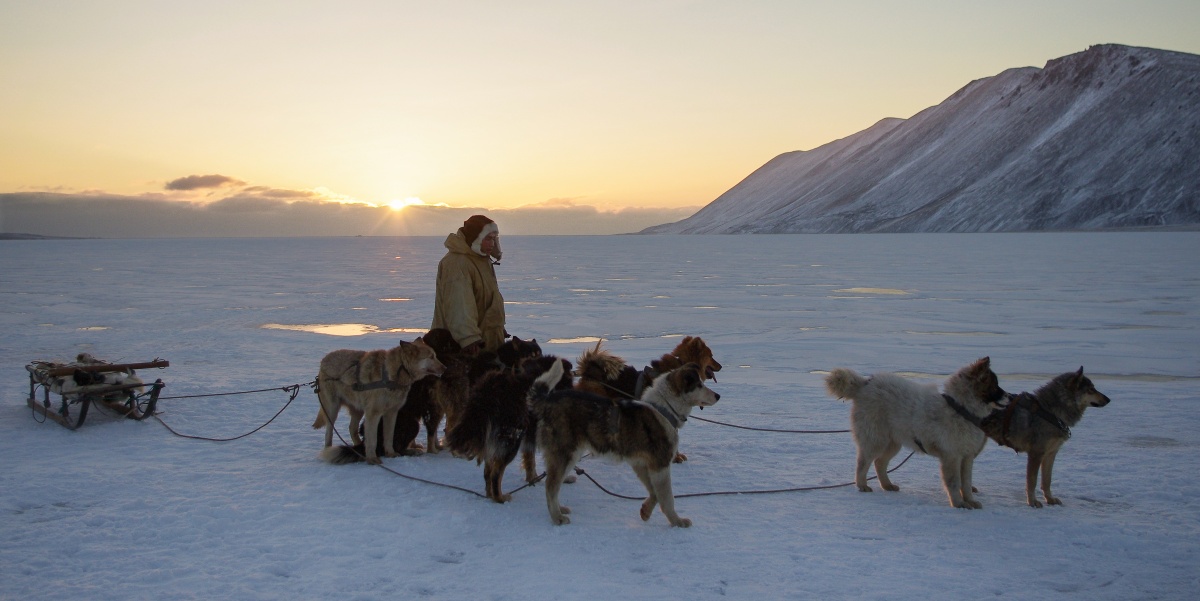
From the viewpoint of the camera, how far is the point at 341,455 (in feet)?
25.3

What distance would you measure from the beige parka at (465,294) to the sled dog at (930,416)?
10.9 feet

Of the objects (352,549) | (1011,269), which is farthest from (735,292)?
(352,549)

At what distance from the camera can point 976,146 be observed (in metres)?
169

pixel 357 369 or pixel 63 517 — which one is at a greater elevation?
pixel 357 369

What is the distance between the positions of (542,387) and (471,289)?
2.05 metres

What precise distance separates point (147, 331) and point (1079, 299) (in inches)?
983

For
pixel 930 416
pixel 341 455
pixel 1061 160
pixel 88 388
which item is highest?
pixel 1061 160

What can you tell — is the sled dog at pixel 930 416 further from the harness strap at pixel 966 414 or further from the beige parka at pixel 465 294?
the beige parka at pixel 465 294

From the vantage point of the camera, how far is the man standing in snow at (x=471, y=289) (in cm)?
789

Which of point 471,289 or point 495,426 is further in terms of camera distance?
point 471,289

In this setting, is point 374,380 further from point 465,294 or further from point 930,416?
point 930,416

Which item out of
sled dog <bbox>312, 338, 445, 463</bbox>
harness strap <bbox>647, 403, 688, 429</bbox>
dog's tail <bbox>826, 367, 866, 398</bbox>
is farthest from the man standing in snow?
dog's tail <bbox>826, 367, 866, 398</bbox>

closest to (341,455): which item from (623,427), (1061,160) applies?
(623,427)

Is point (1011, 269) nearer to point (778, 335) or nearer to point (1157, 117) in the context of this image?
point (778, 335)
